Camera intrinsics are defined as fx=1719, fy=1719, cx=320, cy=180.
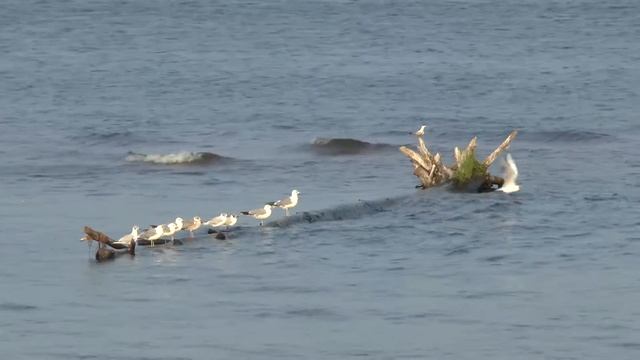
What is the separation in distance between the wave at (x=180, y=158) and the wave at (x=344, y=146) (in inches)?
122

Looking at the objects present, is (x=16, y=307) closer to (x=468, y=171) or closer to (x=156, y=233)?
(x=156, y=233)

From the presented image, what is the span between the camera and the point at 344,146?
133ft

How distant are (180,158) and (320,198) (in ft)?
19.9

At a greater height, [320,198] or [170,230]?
[320,198]

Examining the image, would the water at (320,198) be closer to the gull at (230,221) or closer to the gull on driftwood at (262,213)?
the gull on driftwood at (262,213)

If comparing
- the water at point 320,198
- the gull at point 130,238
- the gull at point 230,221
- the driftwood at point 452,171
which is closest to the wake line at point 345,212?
the water at point 320,198

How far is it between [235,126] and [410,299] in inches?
866

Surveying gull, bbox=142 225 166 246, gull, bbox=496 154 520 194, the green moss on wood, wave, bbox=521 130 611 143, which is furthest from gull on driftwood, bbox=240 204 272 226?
wave, bbox=521 130 611 143

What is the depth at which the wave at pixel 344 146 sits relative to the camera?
3972cm

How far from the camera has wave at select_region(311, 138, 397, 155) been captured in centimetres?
3972

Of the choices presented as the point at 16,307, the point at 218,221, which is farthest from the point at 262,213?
the point at 16,307

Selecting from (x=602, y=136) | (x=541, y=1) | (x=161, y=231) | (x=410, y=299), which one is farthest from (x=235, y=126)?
(x=541, y=1)

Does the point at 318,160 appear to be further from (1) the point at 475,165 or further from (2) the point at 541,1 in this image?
(2) the point at 541,1

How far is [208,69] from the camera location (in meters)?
59.4
